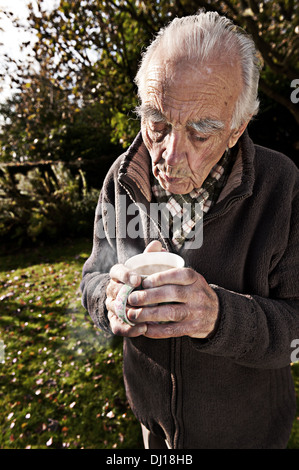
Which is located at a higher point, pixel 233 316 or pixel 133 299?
pixel 133 299

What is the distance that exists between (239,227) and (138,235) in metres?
0.56

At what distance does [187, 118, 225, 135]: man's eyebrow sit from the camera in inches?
48.6

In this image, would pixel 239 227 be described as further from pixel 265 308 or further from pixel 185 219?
pixel 265 308

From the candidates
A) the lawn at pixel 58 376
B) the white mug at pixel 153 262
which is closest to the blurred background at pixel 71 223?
the lawn at pixel 58 376

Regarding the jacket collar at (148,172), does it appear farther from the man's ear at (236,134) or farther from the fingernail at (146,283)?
the fingernail at (146,283)

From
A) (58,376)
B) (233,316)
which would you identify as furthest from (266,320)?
(58,376)

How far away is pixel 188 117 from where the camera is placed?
1.23 metres

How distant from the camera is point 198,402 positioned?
1515mm

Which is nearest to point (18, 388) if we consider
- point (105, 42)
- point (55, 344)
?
point (55, 344)

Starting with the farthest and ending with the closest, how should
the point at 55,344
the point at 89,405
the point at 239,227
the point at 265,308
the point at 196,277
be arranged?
the point at 55,344 < the point at 89,405 < the point at 239,227 < the point at 265,308 < the point at 196,277

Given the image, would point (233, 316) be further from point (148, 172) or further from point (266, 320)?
point (148, 172)

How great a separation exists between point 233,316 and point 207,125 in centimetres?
78

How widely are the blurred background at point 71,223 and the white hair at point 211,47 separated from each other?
590 millimetres

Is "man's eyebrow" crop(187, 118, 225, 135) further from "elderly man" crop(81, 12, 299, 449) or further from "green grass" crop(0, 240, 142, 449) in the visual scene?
"green grass" crop(0, 240, 142, 449)
